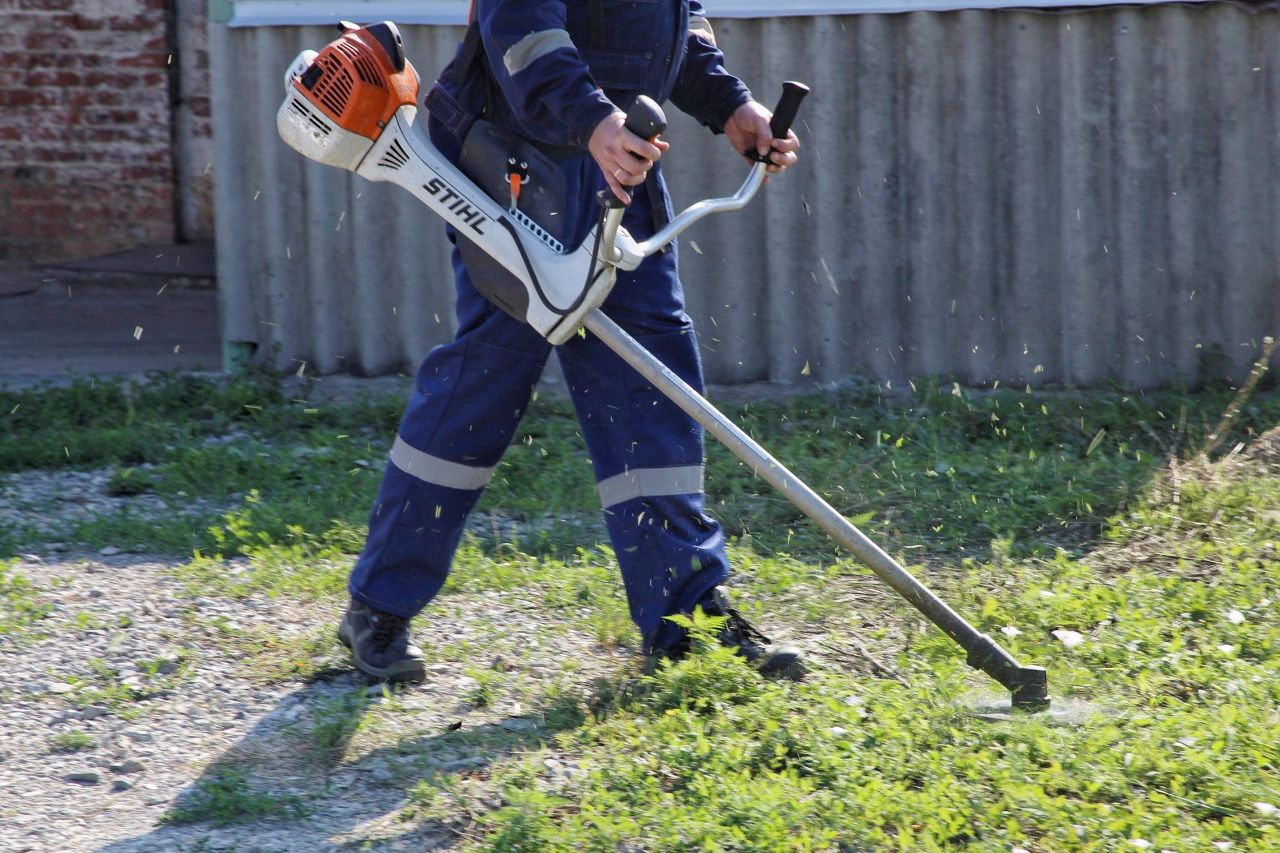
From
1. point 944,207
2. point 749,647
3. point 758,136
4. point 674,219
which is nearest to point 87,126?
point 944,207

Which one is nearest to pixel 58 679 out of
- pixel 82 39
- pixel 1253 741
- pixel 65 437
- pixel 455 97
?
pixel 455 97

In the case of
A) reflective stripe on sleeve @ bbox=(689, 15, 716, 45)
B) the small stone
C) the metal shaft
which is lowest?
the small stone

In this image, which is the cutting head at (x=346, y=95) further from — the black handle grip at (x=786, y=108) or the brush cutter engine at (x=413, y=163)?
the black handle grip at (x=786, y=108)

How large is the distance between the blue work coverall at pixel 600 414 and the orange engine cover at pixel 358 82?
151mm

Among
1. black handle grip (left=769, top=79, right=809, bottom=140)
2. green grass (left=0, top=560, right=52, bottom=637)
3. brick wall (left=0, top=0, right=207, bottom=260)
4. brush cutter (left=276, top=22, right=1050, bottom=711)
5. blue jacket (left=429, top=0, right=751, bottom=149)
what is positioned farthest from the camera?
brick wall (left=0, top=0, right=207, bottom=260)

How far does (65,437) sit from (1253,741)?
3.97 metres

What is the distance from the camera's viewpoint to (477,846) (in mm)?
2490

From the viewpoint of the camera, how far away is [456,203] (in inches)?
117

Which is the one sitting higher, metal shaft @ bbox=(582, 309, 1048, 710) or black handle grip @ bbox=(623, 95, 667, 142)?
black handle grip @ bbox=(623, 95, 667, 142)

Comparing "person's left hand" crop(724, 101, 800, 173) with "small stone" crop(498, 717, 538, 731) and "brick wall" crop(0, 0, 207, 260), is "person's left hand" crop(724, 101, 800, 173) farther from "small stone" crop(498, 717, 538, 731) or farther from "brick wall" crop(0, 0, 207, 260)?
"brick wall" crop(0, 0, 207, 260)

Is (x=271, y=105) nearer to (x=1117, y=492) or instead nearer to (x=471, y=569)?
(x=471, y=569)

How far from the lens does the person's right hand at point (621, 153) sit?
2.63 metres

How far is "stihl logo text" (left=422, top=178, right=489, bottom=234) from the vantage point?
2.95 metres

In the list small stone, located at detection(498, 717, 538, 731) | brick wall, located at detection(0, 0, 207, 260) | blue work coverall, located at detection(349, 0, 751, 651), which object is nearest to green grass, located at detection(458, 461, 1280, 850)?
small stone, located at detection(498, 717, 538, 731)
